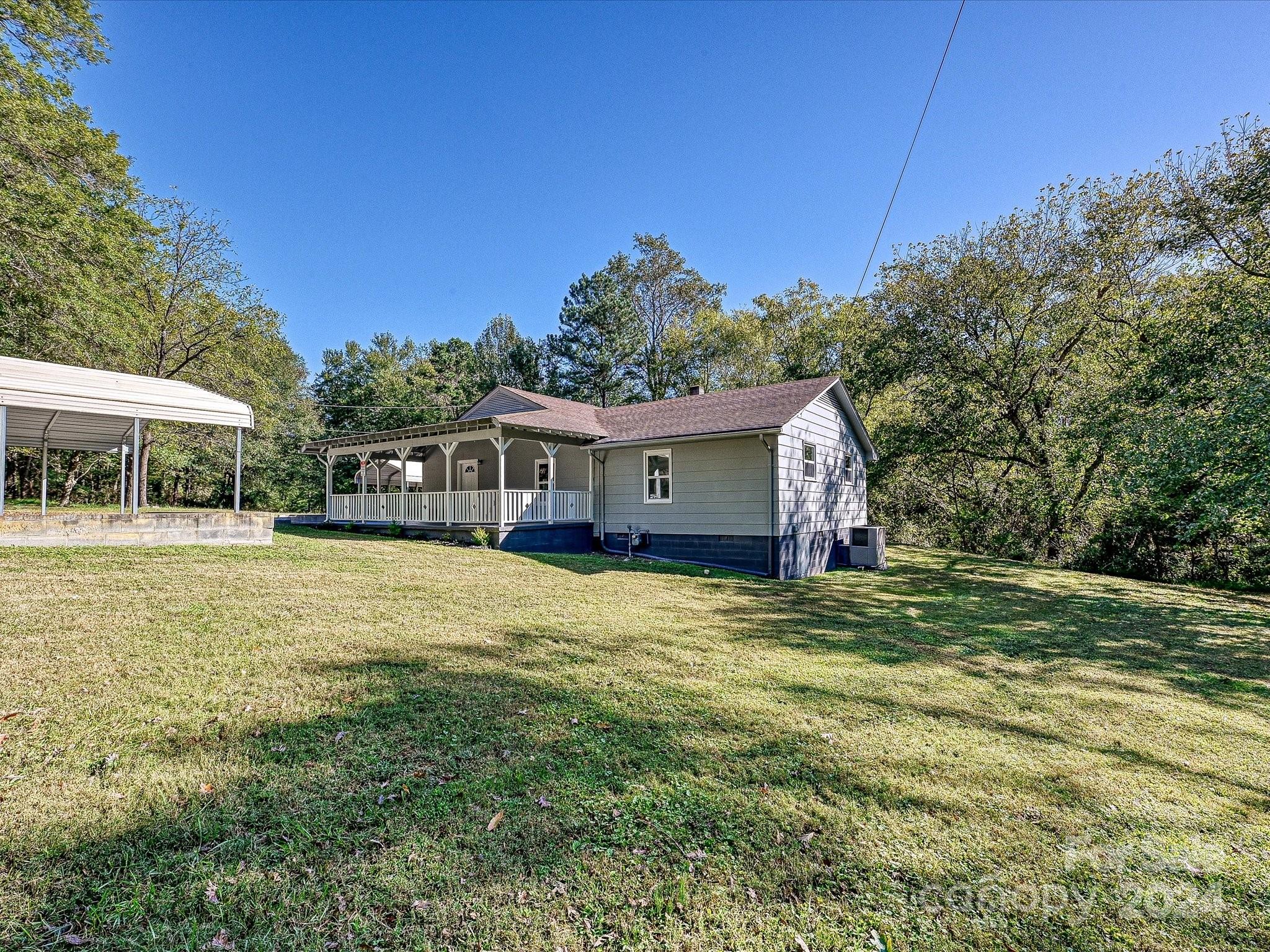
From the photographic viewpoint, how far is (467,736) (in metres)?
3.43

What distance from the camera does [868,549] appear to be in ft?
46.0

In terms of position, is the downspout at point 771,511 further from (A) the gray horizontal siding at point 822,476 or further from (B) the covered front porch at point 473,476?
(B) the covered front porch at point 473,476

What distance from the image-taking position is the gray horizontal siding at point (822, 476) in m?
11.7

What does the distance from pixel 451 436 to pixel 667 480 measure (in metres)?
5.62

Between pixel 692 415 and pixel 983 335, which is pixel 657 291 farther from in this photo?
pixel 692 415

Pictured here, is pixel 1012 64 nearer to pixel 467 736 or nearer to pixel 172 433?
pixel 467 736

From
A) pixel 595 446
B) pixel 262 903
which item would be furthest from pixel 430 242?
pixel 262 903

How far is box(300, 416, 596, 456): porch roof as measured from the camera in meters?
12.6

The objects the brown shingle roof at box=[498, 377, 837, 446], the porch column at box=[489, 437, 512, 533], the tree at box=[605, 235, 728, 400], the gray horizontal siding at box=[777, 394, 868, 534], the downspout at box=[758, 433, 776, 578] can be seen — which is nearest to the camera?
the downspout at box=[758, 433, 776, 578]

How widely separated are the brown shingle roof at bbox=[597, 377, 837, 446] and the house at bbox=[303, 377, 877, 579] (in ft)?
0.17

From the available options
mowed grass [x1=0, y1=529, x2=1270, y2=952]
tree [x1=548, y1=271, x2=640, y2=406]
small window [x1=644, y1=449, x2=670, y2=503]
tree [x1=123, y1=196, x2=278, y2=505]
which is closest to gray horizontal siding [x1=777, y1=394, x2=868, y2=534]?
small window [x1=644, y1=449, x2=670, y2=503]

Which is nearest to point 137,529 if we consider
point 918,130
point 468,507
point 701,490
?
point 468,507

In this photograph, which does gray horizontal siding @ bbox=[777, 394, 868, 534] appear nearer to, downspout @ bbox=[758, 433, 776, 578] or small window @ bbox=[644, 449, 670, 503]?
downspout @ bbox=[758, 433, 776, 578]

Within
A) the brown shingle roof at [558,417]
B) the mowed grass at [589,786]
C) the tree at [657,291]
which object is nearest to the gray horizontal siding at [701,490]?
the brown shingle roof at [558,417]
